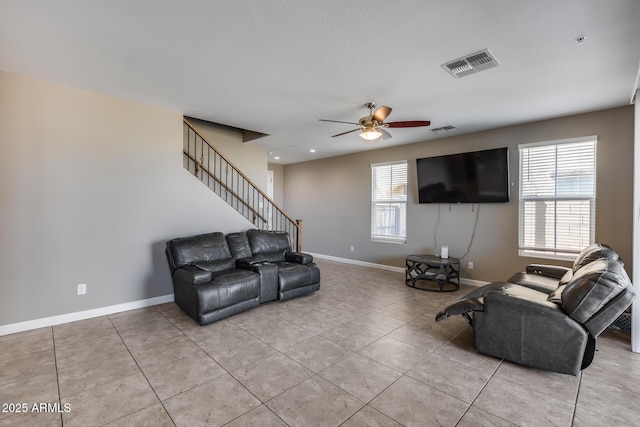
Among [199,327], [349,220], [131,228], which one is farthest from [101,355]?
[349,220]

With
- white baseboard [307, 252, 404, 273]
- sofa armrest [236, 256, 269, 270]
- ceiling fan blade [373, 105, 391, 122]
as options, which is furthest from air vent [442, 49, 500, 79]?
white baseboard [307, 252, 404, 273]

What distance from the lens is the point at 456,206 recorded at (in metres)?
5.39

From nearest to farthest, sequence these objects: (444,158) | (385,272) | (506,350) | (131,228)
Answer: (506,350) → (131,228) → (444,158) → (385,272)

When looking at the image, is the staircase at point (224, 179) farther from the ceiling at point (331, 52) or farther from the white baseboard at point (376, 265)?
the white baseboard at point (376, 265)

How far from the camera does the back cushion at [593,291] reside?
223 centimetres

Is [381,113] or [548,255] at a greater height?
[381,113]

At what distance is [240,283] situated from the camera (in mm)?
3635

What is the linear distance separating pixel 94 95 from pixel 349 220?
532 cm

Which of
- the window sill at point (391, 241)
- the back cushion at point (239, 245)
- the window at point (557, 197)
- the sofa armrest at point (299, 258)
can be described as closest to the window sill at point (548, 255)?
the window at point (557, 197)

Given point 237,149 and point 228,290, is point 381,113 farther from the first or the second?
point 237,149

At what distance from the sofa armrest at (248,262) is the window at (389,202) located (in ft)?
10.0

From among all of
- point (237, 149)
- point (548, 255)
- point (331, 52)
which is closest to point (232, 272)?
point (331, 52)

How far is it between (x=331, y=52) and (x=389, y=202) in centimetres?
428

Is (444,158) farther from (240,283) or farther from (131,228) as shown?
(131,228)
